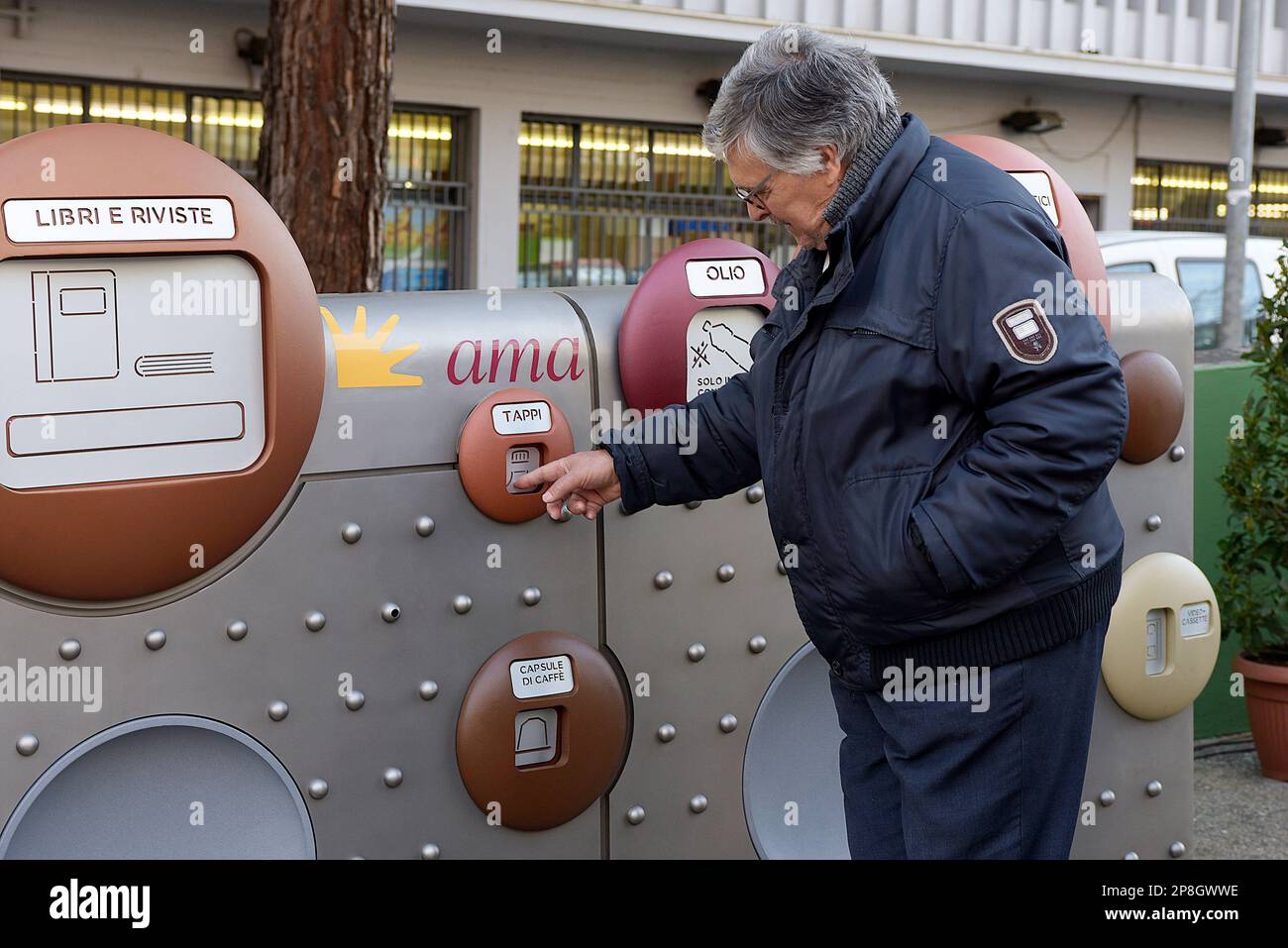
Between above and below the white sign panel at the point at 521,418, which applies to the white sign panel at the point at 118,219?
above

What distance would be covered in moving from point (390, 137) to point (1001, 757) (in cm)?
929

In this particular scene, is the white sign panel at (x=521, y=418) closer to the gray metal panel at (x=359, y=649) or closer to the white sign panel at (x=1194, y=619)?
the gray metal panel at (x=359, y=649)

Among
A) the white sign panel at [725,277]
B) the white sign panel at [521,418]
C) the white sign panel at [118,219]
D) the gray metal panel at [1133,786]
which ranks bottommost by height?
the gray metal panel at [1133,786]

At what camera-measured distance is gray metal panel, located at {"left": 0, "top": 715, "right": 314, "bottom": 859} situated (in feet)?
6.94

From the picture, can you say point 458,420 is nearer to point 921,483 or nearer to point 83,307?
point 83,307

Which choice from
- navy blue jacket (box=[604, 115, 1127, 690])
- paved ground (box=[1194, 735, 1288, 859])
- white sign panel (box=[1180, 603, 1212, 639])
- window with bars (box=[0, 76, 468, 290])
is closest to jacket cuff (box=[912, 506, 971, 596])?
navy blue jacket (box=[604, 115, 1127, 690])

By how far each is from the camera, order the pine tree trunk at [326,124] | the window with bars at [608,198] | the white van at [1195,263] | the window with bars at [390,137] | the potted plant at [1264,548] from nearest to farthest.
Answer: the pine tree trunk at [326,124], the potted plant at [1264,548], the white van at [1195,263], the window with bars at [390,137], the window with bars at [608,198]

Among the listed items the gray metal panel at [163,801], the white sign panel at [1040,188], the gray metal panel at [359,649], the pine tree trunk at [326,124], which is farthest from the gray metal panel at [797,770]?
the pine tree trunk at [326,124]

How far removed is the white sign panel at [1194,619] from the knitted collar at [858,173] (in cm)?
150

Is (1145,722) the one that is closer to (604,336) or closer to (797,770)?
(797,770)

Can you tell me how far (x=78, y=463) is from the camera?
203 cm

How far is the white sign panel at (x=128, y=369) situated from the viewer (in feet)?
6.53

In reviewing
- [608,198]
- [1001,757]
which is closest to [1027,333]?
[1001,757]
